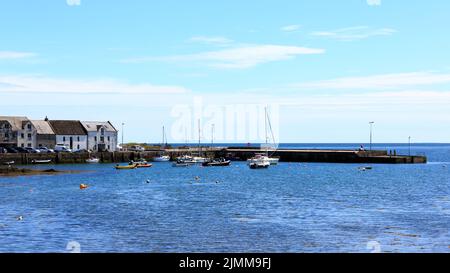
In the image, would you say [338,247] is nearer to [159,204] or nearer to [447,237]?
[447,237]

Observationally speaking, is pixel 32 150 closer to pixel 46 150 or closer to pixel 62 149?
pixel 46 150

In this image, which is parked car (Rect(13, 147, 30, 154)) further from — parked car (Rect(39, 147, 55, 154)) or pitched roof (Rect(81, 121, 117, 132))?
pitched roof (Rect(81, 121, 117, 132))

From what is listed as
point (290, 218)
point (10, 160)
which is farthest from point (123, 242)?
point (10, 160)

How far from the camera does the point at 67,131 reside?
529ft

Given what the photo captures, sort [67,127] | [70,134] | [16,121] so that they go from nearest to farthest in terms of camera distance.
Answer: [16,121], [70,134], [67,127]

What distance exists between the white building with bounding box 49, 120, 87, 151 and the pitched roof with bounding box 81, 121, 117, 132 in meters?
1.21

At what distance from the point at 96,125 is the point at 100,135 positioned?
3.01 metres

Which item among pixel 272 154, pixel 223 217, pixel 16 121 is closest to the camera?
pixel 223 217

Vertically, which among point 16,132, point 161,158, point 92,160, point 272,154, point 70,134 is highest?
point 16,132

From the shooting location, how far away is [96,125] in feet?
549

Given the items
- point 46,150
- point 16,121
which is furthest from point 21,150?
point 16,121

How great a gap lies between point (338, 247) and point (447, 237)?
863 centimetres

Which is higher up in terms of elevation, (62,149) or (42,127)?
(42,127)

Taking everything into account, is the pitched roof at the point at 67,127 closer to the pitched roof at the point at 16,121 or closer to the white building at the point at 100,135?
the white building at the point at 100,135
